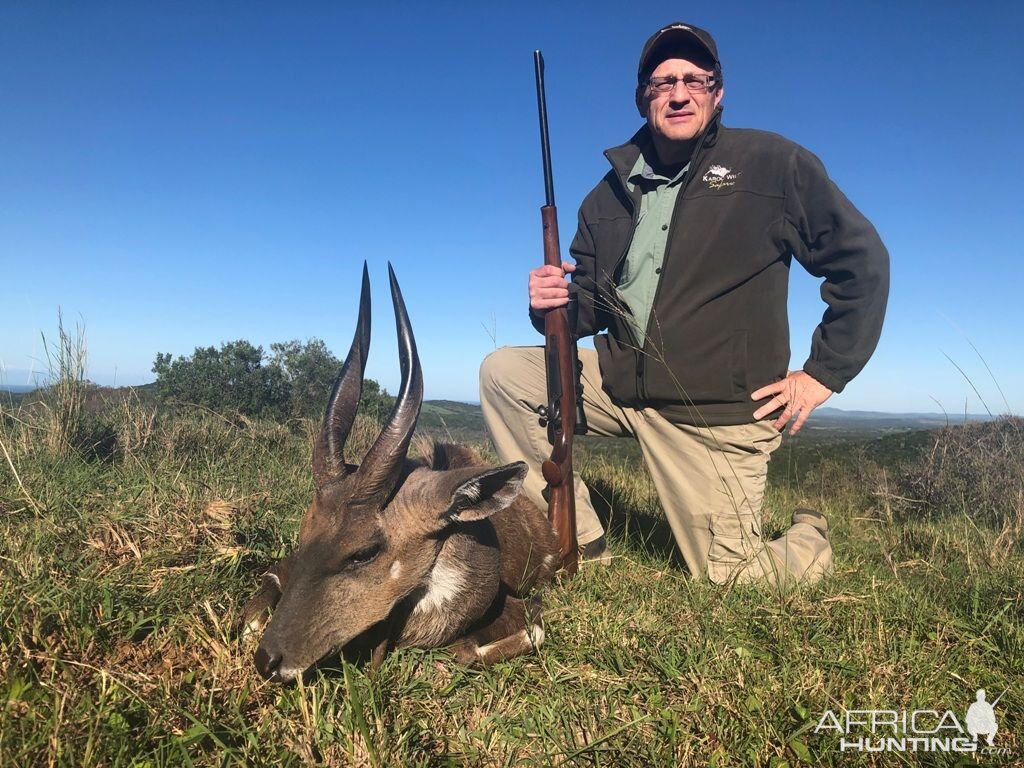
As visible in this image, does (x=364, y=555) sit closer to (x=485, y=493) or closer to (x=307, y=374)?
(x=485, y=493)

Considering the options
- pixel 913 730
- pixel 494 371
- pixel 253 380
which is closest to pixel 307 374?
pixel 253 380

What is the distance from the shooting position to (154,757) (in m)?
1.89

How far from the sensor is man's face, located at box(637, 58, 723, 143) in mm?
4441

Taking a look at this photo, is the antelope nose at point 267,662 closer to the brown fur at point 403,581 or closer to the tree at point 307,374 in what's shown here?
the brown fur at point 403,581

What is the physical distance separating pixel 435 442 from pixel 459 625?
135cm

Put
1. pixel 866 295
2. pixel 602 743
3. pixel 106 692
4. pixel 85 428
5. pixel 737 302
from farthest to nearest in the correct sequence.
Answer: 1. pixel 85 428
2. pixel 737 302
3. pixel 866 295
4. pixel 602 743
5. pixel 106 692

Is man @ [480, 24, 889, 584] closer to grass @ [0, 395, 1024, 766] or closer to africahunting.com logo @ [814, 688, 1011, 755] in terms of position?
grass @ [0, 395, 1024, 766]

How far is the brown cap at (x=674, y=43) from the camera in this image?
443 cm

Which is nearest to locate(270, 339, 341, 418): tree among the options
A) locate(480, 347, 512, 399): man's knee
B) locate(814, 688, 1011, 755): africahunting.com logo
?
locate(480, 347, 512, 399): man's knee

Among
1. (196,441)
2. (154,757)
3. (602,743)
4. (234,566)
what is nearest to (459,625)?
(602,743)

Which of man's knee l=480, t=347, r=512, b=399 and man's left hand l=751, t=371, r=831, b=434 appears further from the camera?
man's knee l=480, t=347, r=512, b=399

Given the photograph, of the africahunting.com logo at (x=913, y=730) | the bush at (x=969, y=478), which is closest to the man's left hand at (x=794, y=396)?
the africahunting.com logo at (x=913, y=730)

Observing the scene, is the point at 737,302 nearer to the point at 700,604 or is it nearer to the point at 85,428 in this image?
the point at 700,604

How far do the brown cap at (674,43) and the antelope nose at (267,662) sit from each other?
448 centimetres
